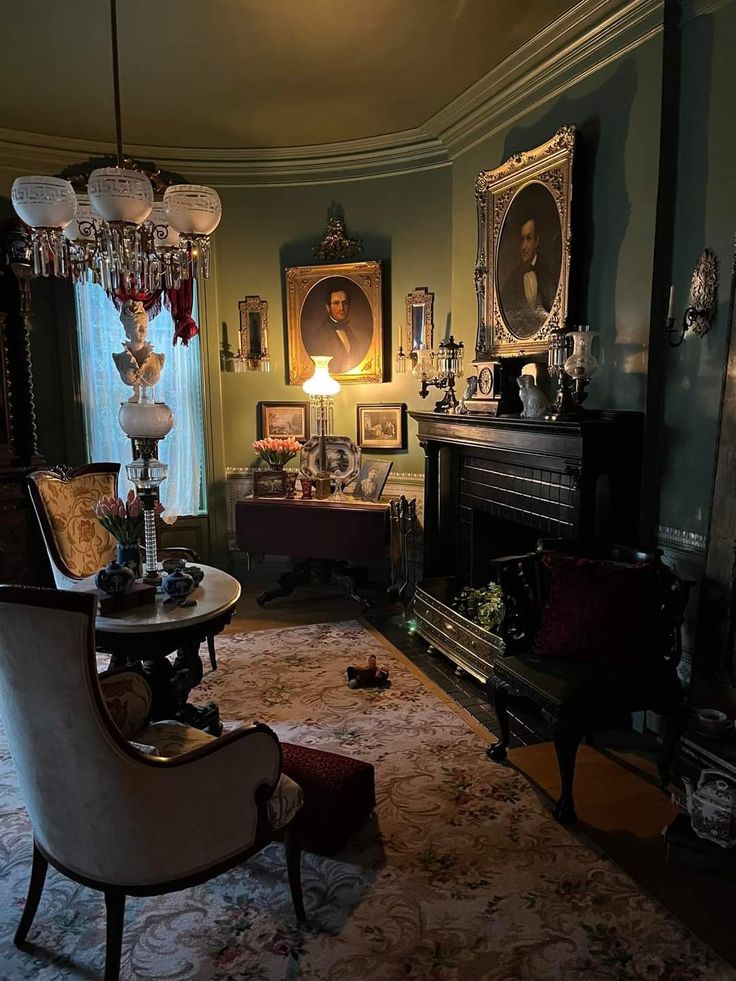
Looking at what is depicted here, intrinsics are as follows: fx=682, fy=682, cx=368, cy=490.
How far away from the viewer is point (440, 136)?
4.77m

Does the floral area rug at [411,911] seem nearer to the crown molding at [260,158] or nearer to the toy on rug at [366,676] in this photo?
the toy on rug at [366,676]

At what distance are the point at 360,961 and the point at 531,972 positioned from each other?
18.6 inches

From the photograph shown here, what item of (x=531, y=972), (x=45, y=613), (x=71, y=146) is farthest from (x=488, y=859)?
(x=71, y=146)

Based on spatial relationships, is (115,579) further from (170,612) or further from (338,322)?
(338,322)

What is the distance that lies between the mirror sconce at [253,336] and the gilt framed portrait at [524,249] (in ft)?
6.41

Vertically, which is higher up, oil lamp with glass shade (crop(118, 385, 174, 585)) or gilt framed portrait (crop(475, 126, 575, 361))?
gilt framed portrait (crop(475, 126, 575, 361))

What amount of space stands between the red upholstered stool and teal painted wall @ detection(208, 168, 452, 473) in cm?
312

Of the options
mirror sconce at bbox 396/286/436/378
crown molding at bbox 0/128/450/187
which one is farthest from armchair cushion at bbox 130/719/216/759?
crown molding at bbox 0/128/450/187

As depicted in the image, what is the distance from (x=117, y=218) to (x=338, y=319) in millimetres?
2707

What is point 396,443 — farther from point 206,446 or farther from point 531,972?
point 531,972

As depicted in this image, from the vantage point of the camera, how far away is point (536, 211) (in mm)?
3762

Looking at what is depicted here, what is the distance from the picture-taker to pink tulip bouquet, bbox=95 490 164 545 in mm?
2977

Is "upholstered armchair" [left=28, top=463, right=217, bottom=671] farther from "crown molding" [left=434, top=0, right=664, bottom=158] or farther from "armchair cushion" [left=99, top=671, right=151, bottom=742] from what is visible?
"crown molding" [left=434, top=0, right=664, bottom=158]

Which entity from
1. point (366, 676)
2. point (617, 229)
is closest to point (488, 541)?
point (366, 676)
